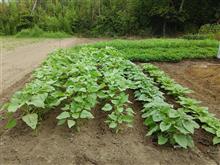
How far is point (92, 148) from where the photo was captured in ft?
10.1

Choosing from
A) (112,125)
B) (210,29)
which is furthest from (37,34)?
(112,125)

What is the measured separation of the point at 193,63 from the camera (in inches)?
331

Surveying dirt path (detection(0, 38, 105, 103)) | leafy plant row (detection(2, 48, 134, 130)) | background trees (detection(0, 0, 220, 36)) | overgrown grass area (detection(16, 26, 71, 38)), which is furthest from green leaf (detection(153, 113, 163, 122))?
overgrown grass area (detection(16, 26, 71, 38))

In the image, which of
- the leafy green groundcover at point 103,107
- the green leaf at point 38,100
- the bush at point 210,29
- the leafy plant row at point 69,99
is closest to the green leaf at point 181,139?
the leafy green groundcover at point 103,107

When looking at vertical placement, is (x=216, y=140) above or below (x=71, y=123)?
below

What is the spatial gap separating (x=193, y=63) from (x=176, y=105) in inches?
169

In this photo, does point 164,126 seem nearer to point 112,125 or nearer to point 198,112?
point 112,125

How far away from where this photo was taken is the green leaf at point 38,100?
3309mm

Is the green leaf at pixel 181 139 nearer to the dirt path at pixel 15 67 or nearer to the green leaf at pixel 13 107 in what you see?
the green leaf at pixel 13 107

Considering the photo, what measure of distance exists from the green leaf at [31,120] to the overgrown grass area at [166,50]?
5096 mm

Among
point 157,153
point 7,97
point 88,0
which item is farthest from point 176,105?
point 88,0

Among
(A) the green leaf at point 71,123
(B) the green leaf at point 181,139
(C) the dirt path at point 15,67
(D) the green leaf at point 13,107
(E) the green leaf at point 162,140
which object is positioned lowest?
(C) the dirt path at point 15,67

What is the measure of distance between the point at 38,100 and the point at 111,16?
48.6 feet

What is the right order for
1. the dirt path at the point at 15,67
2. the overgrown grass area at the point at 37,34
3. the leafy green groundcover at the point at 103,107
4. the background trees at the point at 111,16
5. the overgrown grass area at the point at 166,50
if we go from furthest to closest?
the overgrown grass area at the point at 37,34 → the background trees at the point at 111,16 → the overgrown grass area at the point at 166,50 → the dirt path at the point at 15,67 → the leafy green groundcover at the point at 103,107
